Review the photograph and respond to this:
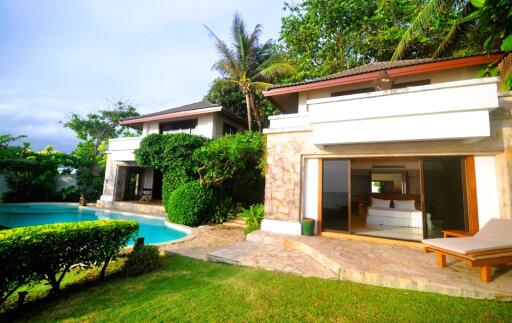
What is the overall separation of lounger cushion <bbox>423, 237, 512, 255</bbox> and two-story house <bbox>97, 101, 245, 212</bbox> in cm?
1381

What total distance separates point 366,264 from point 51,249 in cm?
635

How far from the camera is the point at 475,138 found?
5.90 metres

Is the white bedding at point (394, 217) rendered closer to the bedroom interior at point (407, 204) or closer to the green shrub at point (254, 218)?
the bedroom interior at point (407, 204)

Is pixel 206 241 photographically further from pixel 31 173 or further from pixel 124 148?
pixel 31 173

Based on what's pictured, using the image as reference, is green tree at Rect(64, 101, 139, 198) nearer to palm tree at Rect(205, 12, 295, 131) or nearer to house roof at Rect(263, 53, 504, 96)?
palm tree at Rect(205, 12, 295, 131)

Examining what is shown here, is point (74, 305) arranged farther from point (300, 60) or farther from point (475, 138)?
point (300, 60)

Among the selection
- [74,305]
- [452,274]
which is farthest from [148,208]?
[452,274]

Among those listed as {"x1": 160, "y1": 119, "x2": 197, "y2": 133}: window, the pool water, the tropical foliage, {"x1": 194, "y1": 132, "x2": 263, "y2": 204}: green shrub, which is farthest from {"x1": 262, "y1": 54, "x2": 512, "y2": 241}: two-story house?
the tropical foliage

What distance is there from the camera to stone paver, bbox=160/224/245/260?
7010 mm

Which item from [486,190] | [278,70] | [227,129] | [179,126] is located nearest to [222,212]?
[227,129]

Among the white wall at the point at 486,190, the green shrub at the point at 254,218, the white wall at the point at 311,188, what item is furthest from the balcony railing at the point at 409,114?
the green shrub at the point at 254,218

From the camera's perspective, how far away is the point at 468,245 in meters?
4.46

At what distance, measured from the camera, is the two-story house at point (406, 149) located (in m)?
5.91

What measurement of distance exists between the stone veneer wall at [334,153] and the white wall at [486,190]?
0.12 metres
